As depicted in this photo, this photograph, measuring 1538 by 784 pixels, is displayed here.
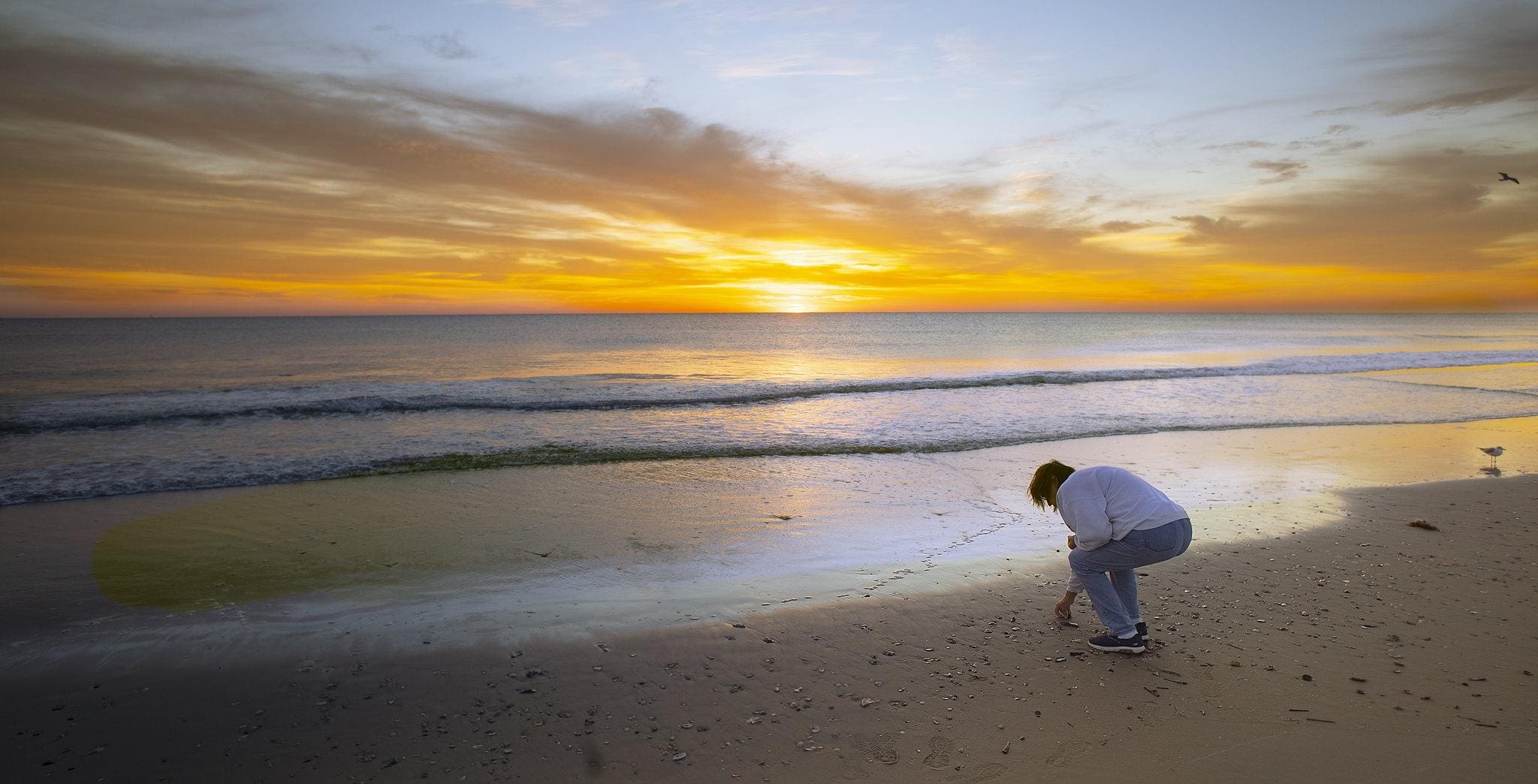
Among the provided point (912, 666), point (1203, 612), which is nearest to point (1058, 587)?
point (1203, 612)

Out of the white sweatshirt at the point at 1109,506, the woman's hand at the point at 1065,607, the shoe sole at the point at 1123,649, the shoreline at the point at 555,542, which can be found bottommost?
the shoreline at the point at 555,542

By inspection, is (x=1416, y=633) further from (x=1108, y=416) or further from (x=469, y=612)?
(x=1108, y=416)

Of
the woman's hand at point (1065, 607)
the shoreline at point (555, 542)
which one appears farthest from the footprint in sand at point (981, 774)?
the shoreline at point (555, 542)

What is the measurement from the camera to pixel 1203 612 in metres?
5.76

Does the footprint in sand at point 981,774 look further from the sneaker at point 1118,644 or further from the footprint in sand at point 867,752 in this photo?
the sneaker at point 1118,644

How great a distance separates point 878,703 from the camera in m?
4.39

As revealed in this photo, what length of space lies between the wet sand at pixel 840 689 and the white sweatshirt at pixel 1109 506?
0.89 metres

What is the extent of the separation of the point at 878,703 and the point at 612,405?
712 inches

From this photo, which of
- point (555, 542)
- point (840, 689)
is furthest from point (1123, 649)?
point (555, 542)

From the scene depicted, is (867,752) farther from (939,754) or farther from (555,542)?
(555,542)

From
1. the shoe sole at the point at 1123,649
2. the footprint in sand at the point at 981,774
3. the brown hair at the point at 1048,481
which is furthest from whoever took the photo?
the brown hair at the point at 1048,481

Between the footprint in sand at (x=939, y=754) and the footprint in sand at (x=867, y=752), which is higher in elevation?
the footprint in sand at (x=939, y=754)

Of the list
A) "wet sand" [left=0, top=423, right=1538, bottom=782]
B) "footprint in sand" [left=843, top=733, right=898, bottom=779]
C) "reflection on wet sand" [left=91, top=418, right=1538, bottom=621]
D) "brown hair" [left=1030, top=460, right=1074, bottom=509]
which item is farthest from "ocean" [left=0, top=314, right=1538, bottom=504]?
"footprint in sand" [left=843, top=733, right=898, bottom=779]

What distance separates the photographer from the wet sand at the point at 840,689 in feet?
12.5
